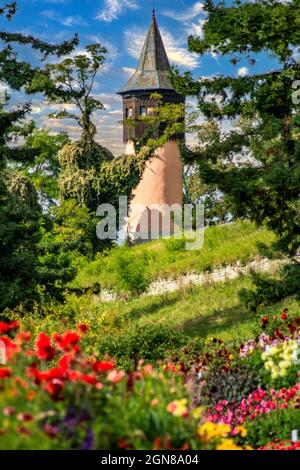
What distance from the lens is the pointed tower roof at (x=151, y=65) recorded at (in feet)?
159

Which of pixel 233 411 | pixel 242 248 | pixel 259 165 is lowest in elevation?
pixel 233 411

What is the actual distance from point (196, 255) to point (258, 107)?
10335 millimetres

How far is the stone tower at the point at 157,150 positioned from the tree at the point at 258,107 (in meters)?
28.9

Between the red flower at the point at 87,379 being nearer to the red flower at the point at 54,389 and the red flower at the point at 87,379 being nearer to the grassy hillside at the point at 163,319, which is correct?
the red flower at the point at 54,389

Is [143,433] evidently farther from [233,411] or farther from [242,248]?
[242,248]

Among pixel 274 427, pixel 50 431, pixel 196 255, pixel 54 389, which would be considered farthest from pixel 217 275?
pixel 50 431

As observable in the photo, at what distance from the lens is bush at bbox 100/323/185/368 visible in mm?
12789

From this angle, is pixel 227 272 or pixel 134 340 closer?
pixel 134 340

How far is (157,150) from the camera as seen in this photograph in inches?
1860

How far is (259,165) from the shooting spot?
16.1 metres

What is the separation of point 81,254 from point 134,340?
25.4 metres

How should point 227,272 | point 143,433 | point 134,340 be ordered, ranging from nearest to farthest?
point 143,433
point 134,340
point 227,272

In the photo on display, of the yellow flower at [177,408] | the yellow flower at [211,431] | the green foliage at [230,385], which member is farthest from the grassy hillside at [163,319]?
the yellow flower at [177,408]
